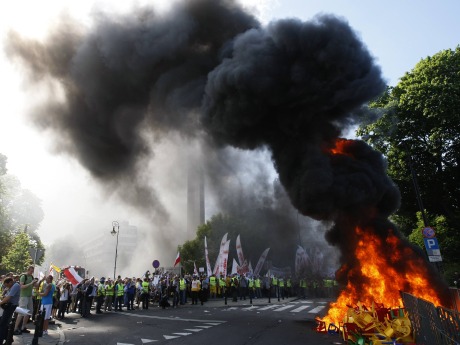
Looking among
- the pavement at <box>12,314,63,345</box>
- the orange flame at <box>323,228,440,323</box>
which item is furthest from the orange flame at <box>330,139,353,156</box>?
the pavement at <box>12,314,63,345</box>

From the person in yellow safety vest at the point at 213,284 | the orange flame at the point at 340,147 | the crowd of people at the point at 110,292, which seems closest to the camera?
the crowd of people at the point at 110,292

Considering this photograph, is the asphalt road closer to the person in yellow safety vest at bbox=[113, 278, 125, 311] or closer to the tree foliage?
the person in yellow safety vest at bbox=[113, 278, 125, 311]

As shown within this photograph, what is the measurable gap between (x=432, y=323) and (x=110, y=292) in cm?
1522

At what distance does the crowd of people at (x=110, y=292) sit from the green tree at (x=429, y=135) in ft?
26.8

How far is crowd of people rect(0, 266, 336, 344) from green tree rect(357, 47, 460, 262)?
8.17 m

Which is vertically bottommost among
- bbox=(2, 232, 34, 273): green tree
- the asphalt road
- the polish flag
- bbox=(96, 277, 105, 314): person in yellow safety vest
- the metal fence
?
the asphalt road

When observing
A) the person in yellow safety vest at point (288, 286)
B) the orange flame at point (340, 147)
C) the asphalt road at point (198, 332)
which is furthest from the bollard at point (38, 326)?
the person in yellow safety vest at point (288, 286)

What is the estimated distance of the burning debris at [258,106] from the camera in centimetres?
1155

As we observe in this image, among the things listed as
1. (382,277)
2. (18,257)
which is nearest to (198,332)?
(382,277)

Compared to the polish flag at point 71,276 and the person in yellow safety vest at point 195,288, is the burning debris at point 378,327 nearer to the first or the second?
the polish flag at point 71,276

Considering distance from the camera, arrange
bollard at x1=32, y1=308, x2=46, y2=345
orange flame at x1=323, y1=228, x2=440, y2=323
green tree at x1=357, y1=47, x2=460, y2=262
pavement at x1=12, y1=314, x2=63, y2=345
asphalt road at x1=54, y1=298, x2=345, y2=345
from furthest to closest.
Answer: green tree at x1=357, y1=47, x2=460, y2=262, orange flame at x1=323, y1=228, x2=440, y2=323, asphalt road at x1=54, y1=298, x2=345, y2=345, pavement at x1=12, y1=314, x2=63, y2=345, bollard at x1=32, y1=308, x2=46, y2=345

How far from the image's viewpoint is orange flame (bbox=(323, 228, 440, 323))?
10172mm

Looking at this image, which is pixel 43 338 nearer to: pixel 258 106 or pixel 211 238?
pixel 258 106

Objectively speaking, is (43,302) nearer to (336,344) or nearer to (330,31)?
(336,344)
